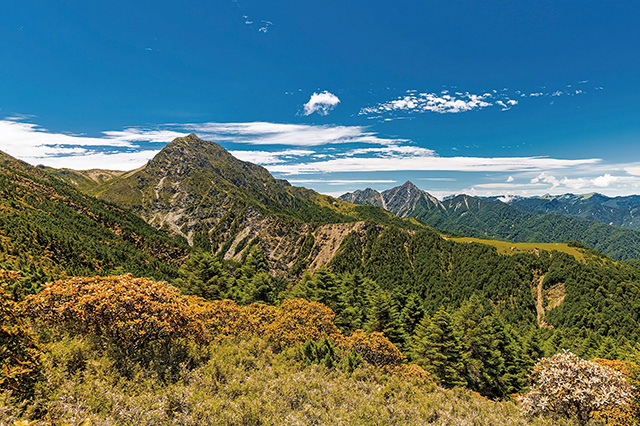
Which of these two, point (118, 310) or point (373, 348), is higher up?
point (118, 310)

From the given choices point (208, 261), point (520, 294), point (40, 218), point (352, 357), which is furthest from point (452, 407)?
point (40, 218)

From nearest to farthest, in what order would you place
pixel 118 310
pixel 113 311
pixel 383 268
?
pixel 113 311
pixel 118 310
pixel 383 268

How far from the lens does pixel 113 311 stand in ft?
41.2

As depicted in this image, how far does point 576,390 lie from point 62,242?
126243 millimetres

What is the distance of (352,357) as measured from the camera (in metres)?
18.5

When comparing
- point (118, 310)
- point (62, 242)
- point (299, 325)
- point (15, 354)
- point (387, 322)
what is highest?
point (15, 354)

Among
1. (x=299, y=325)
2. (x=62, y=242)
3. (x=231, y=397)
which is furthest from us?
(x=62, y=242)

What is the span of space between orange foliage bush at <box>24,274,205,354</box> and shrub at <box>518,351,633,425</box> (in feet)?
79.9

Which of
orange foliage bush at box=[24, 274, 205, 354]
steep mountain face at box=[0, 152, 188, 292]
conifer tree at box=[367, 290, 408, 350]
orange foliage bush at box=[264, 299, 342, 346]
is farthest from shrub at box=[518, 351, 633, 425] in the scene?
steep mountain face at box=[0, 152, 188, 292]

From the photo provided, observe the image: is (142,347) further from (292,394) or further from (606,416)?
(606,416)

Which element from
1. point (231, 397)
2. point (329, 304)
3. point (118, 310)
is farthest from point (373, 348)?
point (329, 304)

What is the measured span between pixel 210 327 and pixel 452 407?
16.3m

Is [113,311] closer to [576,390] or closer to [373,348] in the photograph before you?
[373,348]

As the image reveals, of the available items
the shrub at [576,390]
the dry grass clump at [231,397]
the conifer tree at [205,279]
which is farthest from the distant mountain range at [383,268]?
Result: the dry grass clump at [231,397]
